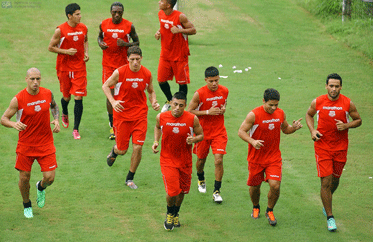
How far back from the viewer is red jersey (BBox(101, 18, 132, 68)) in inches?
436

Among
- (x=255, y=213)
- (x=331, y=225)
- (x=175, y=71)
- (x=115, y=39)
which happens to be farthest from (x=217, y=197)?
(x=115, y=39)

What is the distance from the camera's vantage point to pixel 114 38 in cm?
1111

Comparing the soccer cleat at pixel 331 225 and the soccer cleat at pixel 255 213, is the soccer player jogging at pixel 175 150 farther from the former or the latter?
the soccer cleat at pixel 331 225

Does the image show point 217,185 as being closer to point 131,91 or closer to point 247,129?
point 247,129

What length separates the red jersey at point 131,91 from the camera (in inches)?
353

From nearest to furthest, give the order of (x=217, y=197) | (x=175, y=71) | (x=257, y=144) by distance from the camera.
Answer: (x=257, y=144) → (x=217, y=197) → (x=175, y=71)

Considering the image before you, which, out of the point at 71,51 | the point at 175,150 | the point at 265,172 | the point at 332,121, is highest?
the point at 71,51

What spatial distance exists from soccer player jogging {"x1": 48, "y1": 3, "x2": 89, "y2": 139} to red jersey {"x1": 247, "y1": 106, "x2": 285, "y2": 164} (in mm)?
4902

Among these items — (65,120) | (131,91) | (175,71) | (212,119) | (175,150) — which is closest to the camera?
(175,150)

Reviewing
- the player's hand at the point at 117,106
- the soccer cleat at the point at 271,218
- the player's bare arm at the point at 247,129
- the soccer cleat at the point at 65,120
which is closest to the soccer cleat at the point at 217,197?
the soccer cleat at the point at 271,218

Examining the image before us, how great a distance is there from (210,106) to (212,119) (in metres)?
0.23

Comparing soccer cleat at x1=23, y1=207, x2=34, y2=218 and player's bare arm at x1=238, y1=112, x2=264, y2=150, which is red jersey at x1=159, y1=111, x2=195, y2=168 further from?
soccer cleat at x1=23, y1=207, x2=34, y2=218

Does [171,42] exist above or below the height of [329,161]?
above

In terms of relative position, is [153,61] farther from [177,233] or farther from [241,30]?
[177,233]
